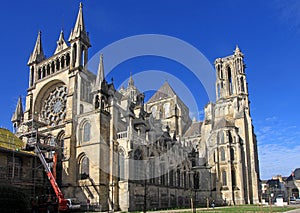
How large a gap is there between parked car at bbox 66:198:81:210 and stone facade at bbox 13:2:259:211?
97 cm

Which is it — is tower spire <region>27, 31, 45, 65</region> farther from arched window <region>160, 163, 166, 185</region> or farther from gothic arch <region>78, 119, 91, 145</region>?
arched window <region>160, 163, 166, 185</region>

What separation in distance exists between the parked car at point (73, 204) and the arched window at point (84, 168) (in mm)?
2768

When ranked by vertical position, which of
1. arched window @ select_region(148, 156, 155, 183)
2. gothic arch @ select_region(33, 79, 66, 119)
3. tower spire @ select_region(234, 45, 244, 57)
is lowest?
arched window @ select_region(148, 156, 155, 183)

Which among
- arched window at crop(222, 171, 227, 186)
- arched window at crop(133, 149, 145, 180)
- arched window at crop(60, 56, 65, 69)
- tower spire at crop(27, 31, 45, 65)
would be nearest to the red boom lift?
arched window at crop(133, 149, 145, 180)

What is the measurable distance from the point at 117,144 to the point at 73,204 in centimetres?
874

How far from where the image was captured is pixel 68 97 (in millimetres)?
43781

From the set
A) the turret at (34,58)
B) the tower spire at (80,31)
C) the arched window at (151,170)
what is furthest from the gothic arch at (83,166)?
the turret at (34,58)

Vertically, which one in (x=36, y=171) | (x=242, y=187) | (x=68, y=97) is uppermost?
(x=68, y=97)

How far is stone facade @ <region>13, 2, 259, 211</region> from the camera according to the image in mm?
38938

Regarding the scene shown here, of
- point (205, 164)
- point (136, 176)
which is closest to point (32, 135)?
point (136, 176)

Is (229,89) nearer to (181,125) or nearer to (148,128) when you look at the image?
(181,125)

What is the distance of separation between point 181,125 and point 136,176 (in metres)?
36.7

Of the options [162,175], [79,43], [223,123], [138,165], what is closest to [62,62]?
[79,43]

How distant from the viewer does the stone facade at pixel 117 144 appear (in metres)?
38.9
